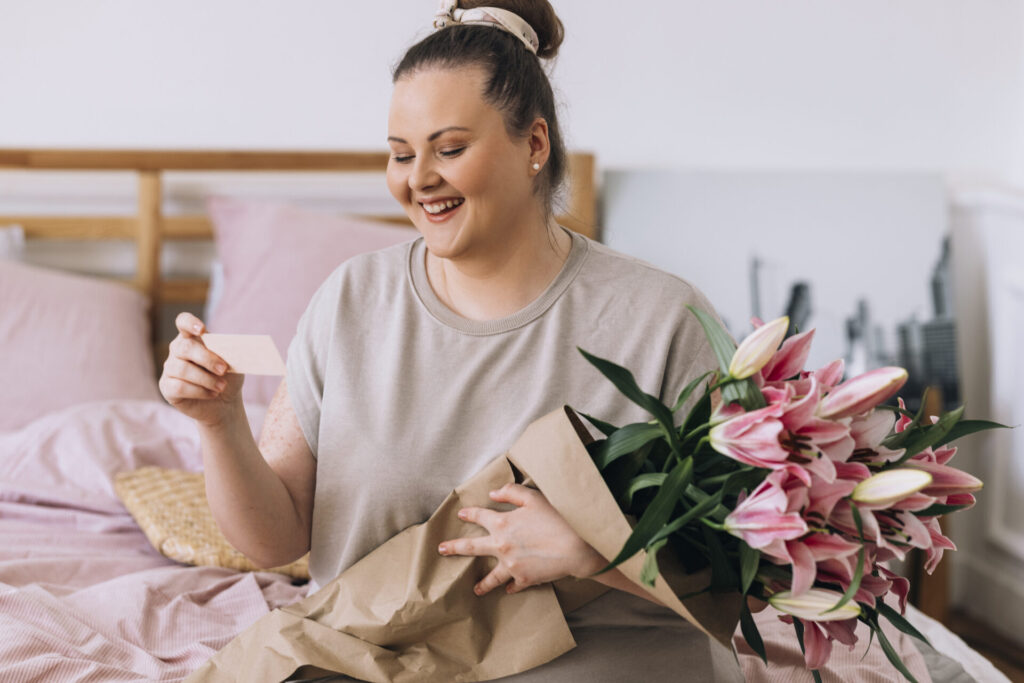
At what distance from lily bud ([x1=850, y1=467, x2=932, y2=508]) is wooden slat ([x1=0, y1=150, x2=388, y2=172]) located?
5.80 ft

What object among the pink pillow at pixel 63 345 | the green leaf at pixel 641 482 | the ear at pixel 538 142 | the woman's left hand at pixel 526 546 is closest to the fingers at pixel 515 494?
the woman's left hand at pixel 526 546

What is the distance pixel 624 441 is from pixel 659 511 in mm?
105

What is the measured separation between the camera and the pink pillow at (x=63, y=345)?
1.94m

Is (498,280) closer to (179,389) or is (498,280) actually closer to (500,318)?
(500,318)

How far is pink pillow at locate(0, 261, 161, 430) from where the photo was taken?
1944 mm

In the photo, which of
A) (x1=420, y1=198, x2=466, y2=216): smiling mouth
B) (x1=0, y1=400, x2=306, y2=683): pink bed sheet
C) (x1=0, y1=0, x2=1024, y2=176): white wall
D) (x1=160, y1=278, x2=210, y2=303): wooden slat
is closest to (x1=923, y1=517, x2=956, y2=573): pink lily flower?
(x1=420, y1=198, x2=466, y2=216): smiling mouth

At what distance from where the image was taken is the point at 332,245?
2.08 m

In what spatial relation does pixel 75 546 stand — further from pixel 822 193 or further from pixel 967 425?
pixel 822 193

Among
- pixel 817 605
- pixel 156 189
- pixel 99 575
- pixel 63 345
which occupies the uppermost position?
pixel 156 189

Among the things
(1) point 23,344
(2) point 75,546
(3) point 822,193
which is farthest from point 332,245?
(3) point 822,193

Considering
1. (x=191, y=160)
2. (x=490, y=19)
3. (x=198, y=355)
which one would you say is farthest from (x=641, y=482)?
(x=191, y=160)

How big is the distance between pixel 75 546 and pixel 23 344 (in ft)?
2.23

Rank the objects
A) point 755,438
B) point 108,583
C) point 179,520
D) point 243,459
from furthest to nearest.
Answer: point 179,520
point 108,583
point 243,459
point 755,438

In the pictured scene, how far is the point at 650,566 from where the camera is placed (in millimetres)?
770
